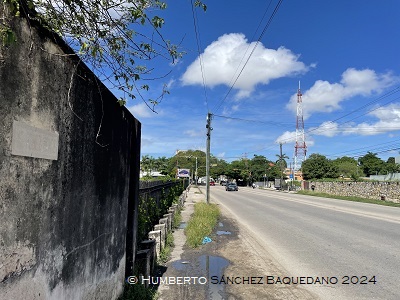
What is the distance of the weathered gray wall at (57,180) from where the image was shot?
2.28 metres

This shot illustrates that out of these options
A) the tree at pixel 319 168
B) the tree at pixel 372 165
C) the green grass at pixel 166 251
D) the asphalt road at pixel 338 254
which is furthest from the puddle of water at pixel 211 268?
the tree at pixel 372 165

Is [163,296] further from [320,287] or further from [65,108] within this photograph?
[65,108]


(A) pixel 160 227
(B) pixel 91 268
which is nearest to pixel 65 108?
(B) pixel 91 268

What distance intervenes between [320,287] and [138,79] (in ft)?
15.4

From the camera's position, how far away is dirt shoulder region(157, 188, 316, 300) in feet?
17.8

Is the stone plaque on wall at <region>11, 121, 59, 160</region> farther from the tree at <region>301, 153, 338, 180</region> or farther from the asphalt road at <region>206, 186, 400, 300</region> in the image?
the tree at <region>301, 153, 338, 180</region>

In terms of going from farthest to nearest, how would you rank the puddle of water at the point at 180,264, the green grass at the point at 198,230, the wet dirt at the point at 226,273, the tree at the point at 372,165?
the tree at the point at 372,165
the green grass at the point at 198,230
the puddle of water at the point at 180,264
the wet dirt at the point at 226,273

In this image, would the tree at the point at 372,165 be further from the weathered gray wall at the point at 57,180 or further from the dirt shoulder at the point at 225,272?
the weathered gray wall at the point at 57,180

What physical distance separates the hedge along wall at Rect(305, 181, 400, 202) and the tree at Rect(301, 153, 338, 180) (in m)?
32.1

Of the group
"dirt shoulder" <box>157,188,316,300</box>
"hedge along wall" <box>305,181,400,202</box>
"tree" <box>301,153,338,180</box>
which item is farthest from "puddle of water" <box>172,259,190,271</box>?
"tree" <box>301,153,338,180</box>

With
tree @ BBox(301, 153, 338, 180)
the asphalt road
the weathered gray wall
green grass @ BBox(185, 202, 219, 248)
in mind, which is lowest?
the asphalt road

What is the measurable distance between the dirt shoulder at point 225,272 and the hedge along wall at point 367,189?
28.8m

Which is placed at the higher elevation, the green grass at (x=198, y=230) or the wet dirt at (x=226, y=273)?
the green grass at (x=198, y=230)

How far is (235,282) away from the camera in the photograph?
19.9ft
